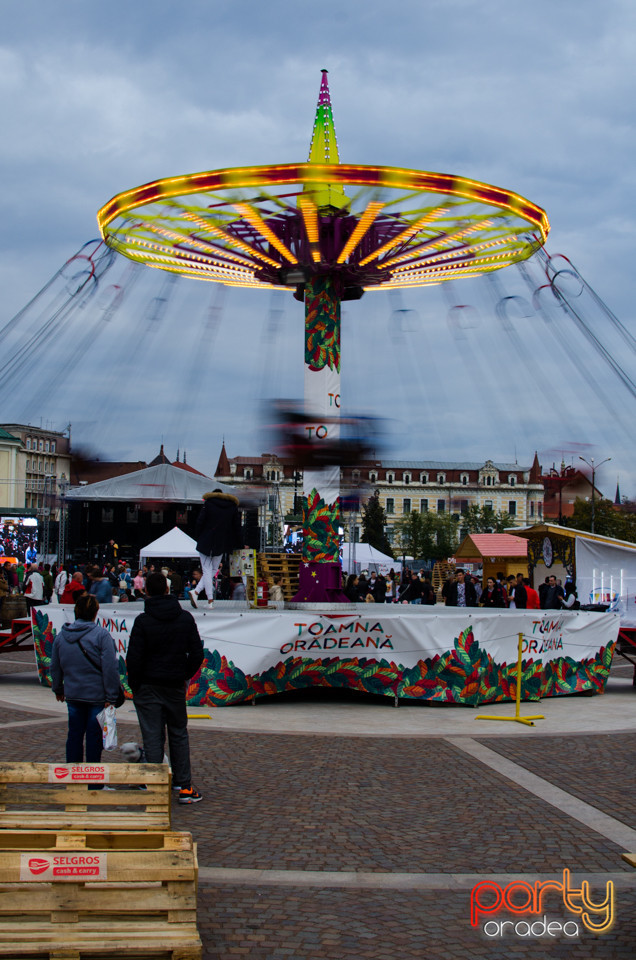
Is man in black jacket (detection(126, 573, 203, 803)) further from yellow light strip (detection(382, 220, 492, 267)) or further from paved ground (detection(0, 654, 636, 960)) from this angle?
yellow light strip (detection(382, 220, 492, 267))

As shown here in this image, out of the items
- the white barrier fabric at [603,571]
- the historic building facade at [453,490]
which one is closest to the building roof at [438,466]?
the historic building facade at [453,490]

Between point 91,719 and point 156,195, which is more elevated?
point 156,195

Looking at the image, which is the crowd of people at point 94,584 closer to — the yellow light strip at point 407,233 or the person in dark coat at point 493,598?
the person in dark coat at point 493,598

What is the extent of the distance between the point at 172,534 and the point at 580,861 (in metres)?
24.7

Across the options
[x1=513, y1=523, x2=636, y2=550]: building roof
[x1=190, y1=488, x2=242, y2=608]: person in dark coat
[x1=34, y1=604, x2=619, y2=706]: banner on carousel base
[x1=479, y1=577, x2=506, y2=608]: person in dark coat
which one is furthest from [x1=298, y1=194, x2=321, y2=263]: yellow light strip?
[x1=513, y1=523, x2=636, y2=550]: building roof

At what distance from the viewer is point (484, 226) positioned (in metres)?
16.3

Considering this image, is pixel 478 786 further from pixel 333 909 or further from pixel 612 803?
pixel 333 909

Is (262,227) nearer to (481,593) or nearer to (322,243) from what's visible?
(322,243)

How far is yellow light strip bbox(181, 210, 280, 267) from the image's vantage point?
51.4ft

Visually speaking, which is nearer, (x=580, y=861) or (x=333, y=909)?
(x=333, y=909)

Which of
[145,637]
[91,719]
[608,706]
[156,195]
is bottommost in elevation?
[608,706]

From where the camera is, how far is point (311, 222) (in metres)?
15.8

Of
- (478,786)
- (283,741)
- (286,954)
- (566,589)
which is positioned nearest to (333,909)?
(286,954)

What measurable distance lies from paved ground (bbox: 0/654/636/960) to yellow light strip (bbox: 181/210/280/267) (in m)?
7.96
